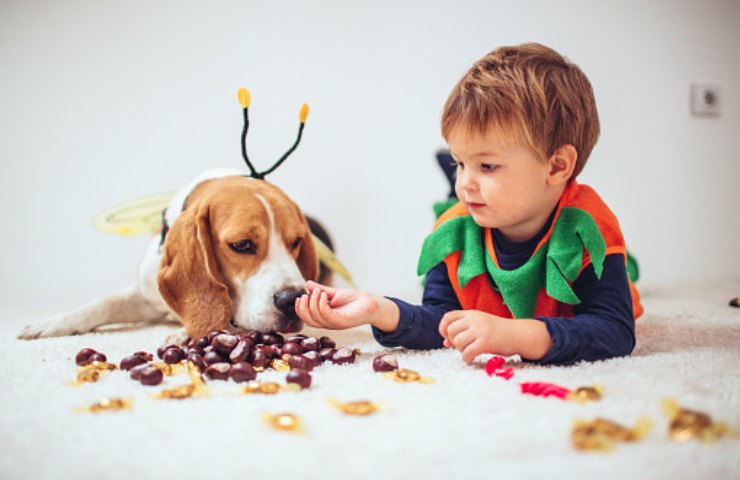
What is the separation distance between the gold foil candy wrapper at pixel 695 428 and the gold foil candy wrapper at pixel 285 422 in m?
0.44

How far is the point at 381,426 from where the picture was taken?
2.57 feet

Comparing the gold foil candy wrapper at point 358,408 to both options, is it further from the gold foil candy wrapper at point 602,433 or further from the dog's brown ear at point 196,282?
the dog's brown ear at point 196,282

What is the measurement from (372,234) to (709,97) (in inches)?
74.5

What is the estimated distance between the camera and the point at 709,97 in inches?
127

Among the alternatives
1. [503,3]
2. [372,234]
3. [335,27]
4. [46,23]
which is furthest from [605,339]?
[46,23]

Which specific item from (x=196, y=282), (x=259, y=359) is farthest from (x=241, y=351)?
(x=196, y=282)

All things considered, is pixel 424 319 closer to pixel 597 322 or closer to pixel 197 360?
pixel 597 322

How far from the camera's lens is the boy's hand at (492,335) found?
107 cm

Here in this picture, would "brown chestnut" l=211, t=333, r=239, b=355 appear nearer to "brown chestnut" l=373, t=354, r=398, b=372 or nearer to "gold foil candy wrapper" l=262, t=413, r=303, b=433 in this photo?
"brown chestnut" l=373, t=354, r=398, b=372

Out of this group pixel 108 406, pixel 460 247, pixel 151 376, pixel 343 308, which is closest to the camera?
pixel 108 406

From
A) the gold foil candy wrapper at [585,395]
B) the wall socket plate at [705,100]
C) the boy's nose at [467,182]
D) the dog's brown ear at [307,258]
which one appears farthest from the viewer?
the wall socket plate at [705,100]

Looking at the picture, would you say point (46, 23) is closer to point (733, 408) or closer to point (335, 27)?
point (335, 27)

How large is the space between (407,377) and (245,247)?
1.95 feet

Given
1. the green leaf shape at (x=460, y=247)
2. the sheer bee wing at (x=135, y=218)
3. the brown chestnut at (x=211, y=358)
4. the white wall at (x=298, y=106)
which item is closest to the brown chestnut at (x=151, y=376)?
the brown chestnut at (x=211, y=358)
